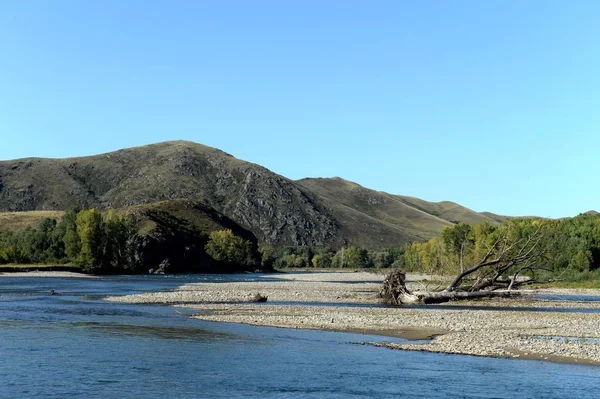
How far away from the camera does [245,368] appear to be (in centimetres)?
2900

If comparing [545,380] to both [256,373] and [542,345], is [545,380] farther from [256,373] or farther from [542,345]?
[256,373]

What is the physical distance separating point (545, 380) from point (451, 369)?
4.09m

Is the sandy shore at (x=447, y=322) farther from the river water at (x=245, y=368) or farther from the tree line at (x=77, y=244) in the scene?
the tree line at (x=77, y=244)

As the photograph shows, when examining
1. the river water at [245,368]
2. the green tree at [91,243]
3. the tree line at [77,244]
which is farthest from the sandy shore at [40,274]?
the river water at [245,368]

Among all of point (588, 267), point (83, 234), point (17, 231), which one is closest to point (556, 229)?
point (588, 267)

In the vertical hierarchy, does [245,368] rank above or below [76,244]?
below

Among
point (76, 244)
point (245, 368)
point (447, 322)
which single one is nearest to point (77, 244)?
point (76, 244)

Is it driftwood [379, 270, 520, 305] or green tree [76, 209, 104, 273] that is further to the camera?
green tree [76, 209, 104, 273]

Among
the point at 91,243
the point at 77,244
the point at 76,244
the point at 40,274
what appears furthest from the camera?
the point at 76,244

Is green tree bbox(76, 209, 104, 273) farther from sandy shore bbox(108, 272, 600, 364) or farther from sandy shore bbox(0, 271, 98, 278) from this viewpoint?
sandy shore bbox(108, 272, 600, 364)

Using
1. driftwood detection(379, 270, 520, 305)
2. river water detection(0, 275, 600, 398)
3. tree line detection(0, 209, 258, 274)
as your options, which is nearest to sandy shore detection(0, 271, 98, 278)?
tree line detection(0, 209, 258, 274)

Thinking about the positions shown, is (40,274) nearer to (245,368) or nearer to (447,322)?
(447,322)

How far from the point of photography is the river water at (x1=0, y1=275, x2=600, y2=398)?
24.2 meters

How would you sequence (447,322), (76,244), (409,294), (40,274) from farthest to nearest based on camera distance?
(76,244) < (40,274) < (409,294) < (447,322)
